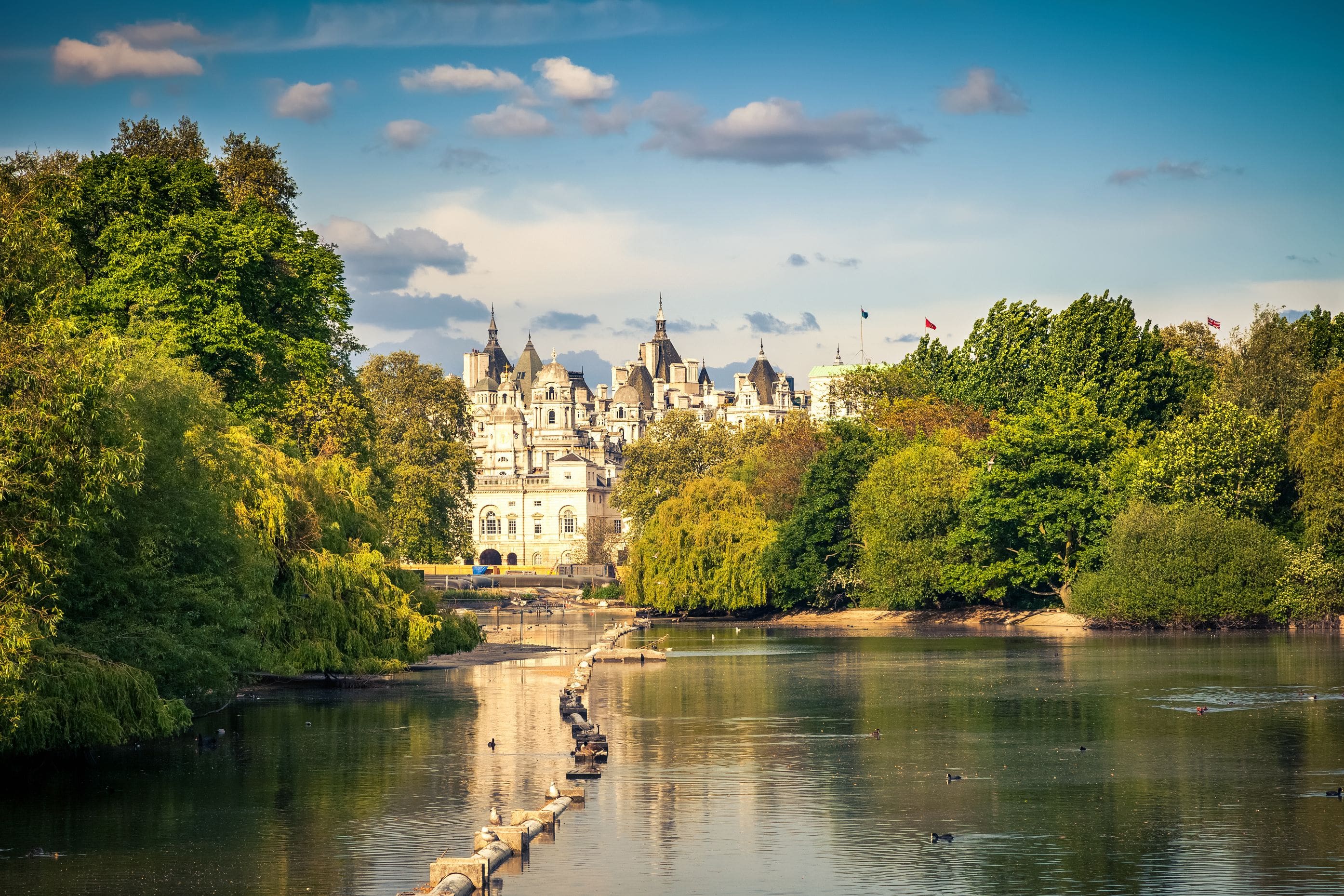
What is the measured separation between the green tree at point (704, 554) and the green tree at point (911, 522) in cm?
788

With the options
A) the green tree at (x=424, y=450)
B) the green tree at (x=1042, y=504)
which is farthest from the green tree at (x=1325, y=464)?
the green tree at (x=424, y=450)

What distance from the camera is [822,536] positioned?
3159 inches

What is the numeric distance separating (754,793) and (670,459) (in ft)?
324

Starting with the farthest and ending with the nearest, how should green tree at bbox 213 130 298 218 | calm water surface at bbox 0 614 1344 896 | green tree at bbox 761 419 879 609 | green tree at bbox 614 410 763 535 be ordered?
1. green tree at bbox 614 410 763 535
2. green tree at bbox 761 419 879 609
3. green tree at bbox 213 130 298 218
4. calm water surface at bbox 0 614 1344 896

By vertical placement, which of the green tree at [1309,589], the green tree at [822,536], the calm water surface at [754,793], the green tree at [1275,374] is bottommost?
the calm water surface at [754,793]

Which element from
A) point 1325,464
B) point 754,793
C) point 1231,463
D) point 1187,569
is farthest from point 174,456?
point 1231,463

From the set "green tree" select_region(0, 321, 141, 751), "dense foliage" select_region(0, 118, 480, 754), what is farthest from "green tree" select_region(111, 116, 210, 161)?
"green tree" select_region(0, 321, 141, 751)

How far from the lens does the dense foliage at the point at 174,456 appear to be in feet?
74.8

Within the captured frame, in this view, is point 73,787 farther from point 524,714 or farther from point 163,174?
point 163,174

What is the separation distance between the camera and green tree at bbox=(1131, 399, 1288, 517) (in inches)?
2490

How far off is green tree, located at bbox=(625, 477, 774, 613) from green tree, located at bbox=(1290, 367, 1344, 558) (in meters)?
30.7

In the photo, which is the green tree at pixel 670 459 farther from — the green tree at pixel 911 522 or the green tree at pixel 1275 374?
the green tree at pixel 1275 374

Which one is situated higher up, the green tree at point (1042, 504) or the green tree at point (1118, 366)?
the green tree at point (1118, 366)

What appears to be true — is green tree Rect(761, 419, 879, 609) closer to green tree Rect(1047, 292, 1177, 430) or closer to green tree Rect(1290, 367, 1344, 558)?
green tree Rect(1047, 292, 1177, 430)
